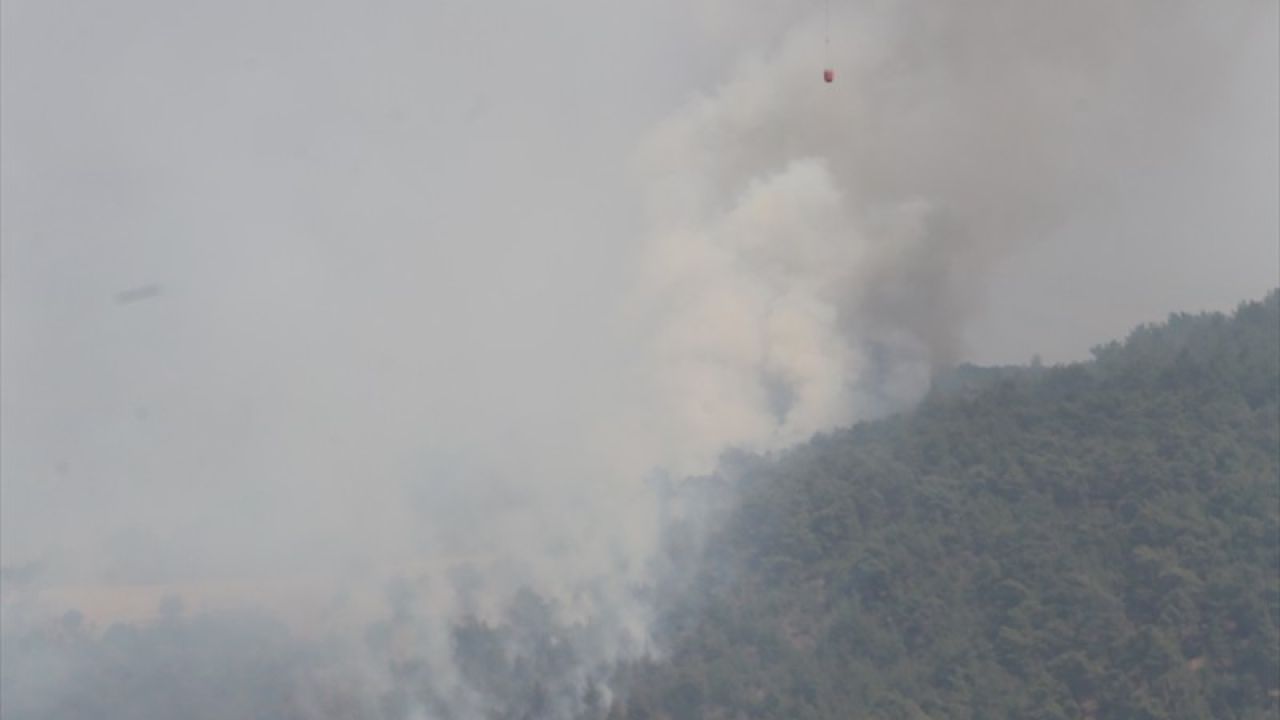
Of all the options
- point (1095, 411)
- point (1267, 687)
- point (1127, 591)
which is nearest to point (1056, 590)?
point (1127, 591)

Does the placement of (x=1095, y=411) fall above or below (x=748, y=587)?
above

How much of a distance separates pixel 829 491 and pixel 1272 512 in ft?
77.3

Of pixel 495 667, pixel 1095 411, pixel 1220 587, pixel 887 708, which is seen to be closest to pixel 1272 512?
pixel 1220 587

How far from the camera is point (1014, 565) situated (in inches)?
4173

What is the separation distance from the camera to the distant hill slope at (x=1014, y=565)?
9406 centimetres

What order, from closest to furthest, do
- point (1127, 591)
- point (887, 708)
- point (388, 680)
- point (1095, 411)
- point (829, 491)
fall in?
point (388, 680) → point (887, 708) → point (1127, 591) → point (829, 491) → point (1095, 411)

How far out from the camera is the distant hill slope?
3703 inches

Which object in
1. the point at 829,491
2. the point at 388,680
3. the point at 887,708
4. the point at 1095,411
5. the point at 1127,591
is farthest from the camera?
the point at 1095,411

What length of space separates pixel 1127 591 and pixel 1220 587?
4.91 m

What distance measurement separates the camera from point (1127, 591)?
10125cm

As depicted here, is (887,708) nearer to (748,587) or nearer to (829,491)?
(748,587)

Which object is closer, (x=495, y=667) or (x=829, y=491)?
(x=495, y=667)

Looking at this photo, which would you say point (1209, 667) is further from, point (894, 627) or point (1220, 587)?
point (894, 627)

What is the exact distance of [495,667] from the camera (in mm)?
88500
